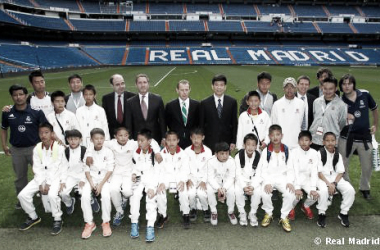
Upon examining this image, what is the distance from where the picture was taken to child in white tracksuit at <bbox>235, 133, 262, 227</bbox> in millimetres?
5004

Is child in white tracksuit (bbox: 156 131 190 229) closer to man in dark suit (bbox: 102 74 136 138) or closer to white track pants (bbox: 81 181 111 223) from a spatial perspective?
white track pants (bbox: 81 181 111 223)

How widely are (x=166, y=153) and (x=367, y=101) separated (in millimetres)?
4404

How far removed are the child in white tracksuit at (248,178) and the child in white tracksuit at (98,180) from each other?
2.50m

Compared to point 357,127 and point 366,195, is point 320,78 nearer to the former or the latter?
point 357,127

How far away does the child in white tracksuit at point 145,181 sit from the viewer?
480 centimetres

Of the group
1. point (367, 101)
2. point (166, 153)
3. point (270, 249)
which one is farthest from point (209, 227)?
point (367, 101)

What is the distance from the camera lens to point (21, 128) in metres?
5.35

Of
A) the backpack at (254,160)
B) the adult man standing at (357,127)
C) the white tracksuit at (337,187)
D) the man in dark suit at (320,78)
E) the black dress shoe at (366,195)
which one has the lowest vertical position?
→ the black dress shoe at (366,195)

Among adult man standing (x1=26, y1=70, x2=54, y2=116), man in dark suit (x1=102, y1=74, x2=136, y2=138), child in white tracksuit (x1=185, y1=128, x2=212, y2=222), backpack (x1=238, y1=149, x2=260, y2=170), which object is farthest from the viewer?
man in dark suit (x1=102, y1=74, x2=136, y2=138)


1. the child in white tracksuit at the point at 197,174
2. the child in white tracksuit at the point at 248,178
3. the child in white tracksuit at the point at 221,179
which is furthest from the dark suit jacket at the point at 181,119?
the child in white tracksuit at the point at 248,178

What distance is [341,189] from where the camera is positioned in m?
5.07

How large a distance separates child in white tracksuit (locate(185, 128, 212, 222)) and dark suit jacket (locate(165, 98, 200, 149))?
1.97 feet

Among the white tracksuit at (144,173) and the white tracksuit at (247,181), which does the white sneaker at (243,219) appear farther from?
the white tracksuit at (144,173)

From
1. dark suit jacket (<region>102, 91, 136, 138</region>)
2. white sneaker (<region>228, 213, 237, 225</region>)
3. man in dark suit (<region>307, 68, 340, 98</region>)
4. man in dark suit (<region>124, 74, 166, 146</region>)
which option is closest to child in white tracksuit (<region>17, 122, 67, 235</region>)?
dark suit jacket (<region>102, 91, 136, 138</region>)
